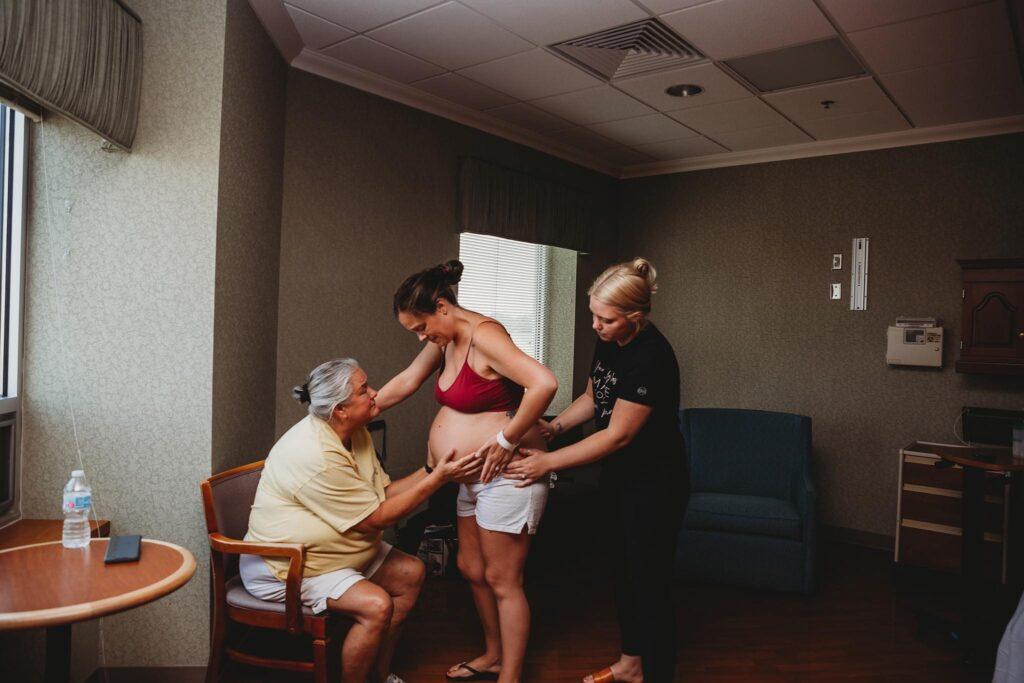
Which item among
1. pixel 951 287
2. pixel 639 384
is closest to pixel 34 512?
pixel 639 384

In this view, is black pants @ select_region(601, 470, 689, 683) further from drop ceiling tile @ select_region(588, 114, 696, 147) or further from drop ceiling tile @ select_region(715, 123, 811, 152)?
drop ceiling tile @ select_region(715, 123, 811, 152)

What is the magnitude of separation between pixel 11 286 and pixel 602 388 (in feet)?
6.88

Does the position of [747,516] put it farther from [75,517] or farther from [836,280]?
[75,517]

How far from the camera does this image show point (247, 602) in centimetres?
234

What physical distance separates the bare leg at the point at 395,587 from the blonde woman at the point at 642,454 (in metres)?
0.59

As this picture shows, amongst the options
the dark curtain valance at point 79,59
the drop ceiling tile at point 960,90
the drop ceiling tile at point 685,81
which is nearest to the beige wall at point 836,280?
the drop ceiling tile at point 960,90

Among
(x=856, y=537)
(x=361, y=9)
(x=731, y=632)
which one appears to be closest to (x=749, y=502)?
(x=731, y=632)

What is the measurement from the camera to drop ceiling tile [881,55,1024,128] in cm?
348

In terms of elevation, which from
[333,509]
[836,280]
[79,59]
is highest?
[79,59]

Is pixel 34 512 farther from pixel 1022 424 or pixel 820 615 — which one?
pixel 1022 424

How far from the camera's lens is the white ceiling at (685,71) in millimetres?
2992

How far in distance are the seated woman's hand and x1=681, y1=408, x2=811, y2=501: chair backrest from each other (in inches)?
94.1

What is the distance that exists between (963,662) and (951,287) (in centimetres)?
242

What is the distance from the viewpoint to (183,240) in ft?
8.34
